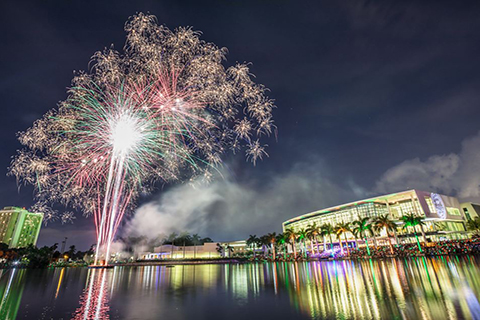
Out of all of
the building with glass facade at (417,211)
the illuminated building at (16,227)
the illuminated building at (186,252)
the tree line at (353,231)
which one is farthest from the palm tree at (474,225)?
the illuminated building at (16,227)

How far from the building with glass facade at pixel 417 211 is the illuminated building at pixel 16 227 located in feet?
579

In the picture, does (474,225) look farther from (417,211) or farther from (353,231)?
(353,231)

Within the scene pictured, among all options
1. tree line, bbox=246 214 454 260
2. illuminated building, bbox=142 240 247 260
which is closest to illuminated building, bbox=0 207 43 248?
illuminated building, bbox=142 240 247 260

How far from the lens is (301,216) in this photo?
144 m

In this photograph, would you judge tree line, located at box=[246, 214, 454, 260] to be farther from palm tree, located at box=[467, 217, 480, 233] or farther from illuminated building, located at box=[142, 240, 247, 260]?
illuminated building, located at box=[142, 240, 247, 260]

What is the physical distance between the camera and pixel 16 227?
495ft

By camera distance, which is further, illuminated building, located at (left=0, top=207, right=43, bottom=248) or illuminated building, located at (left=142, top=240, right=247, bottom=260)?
illuminated building, located at (left=0, top=207, right=43, bottom=248)

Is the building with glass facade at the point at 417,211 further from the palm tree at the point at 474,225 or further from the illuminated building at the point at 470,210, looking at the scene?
the palm tree at the point at 474,225

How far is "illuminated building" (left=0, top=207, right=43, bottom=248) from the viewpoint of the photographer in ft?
482

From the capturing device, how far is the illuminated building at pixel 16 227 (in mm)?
146875

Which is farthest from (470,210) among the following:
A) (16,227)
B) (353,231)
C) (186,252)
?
(16,227)

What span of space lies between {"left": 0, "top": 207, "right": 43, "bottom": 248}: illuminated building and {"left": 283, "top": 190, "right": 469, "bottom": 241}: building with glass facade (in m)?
177

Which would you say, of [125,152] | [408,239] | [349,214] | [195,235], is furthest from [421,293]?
[195,235]

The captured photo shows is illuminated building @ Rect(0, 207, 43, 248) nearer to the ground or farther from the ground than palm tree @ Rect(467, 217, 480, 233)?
farther from the ground
